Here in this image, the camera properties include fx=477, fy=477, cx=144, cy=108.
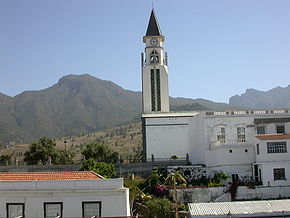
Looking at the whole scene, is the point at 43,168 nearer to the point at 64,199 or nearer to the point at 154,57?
the point at 154,57

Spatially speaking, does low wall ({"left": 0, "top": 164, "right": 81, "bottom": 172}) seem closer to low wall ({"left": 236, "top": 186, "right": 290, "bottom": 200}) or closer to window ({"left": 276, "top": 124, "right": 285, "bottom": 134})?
low wall ({"left": 236, "top": 186, "right": 290, "bottom": 200})

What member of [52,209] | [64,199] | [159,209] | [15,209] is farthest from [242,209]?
[15,209]

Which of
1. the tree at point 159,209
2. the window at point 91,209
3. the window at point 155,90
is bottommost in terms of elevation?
the tree at point 159,209

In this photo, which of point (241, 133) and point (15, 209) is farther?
point (241, 133)

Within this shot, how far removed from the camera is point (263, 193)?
133ft

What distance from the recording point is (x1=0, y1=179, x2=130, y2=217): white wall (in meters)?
23.2

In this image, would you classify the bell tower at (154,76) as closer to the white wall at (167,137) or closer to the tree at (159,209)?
the white wall at (167,137)

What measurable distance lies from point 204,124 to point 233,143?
133 inches

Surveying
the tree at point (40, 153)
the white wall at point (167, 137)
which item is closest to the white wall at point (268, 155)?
the white wall at point (167, 137)

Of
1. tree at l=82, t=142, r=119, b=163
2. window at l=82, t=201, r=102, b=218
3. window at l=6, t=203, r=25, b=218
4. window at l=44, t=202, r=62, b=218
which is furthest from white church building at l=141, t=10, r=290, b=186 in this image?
window at l=6, t=203, r=25, b=218

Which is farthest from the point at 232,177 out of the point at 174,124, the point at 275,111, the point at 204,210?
the point at 204,210

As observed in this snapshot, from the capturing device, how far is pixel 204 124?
4631 centimetres

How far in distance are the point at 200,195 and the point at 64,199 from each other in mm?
19281

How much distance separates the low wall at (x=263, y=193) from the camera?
132 ft
